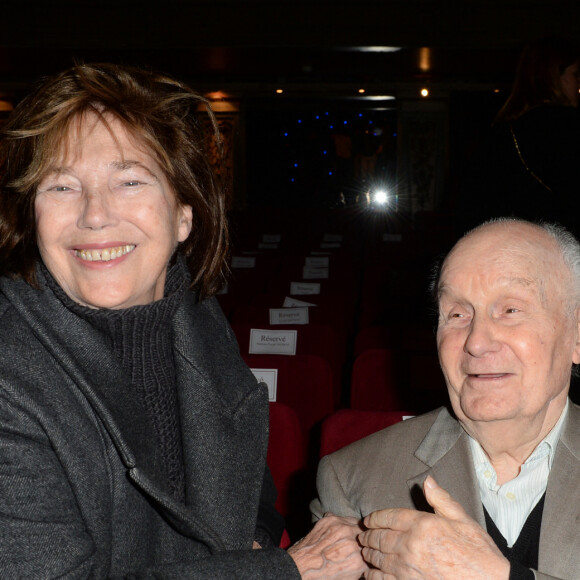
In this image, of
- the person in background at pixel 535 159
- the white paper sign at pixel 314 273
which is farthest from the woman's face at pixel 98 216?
the white paper sign at pixel 314 273

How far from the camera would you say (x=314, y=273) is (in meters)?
5.75

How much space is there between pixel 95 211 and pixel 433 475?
970 mm

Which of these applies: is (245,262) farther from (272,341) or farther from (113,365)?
(113,365)

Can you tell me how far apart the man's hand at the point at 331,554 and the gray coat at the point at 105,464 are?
0.10 meters

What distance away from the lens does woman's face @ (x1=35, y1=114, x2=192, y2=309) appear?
4.74ft

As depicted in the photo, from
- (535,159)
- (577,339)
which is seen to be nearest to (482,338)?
(577,339)

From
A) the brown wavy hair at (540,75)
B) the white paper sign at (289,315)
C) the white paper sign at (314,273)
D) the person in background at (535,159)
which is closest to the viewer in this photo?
the person in background at (535,159)

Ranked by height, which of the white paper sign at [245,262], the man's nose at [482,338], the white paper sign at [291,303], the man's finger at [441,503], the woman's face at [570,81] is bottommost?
the man's finger at [441,503]

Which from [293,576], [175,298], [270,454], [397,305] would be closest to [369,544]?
[293,576]

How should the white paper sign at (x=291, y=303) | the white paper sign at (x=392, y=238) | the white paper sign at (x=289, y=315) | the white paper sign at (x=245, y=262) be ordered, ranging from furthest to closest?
1. the white paper sign at (x=392, y=238)
2. the white paper sign at (x=245, y=262)
3. the white paper sign at (x=291, y=303)
4. the white paper sign at (x=289, y=315)

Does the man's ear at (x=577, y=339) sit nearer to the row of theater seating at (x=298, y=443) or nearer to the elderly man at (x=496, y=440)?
the elderly man at (x=496, y=440)

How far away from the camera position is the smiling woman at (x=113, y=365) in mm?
1239

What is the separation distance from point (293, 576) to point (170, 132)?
3.26 feet

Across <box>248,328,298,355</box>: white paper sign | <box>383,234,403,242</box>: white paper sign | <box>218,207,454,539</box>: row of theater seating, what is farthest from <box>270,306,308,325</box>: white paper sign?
<box>383,234,403,242</box>: white paper sign
